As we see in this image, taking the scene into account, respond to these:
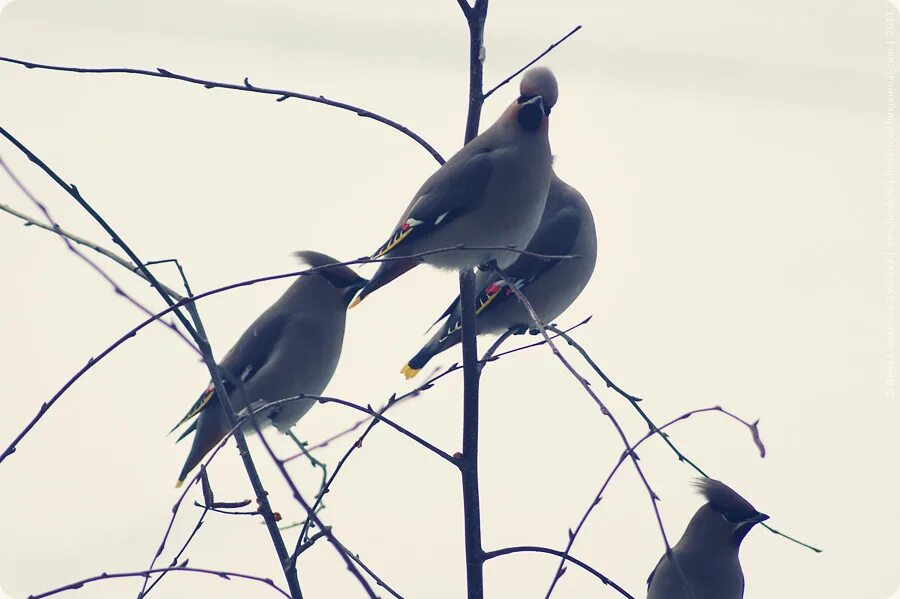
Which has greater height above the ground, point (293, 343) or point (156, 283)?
point (293, 343)

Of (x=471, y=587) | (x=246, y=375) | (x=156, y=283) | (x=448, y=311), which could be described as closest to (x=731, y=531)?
(x=448, y=311)

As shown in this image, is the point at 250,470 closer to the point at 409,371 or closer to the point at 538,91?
the point at 538,91

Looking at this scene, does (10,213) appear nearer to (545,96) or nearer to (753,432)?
(753,432)

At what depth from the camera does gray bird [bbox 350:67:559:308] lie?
3100 mm

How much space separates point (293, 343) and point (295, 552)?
2.29 m

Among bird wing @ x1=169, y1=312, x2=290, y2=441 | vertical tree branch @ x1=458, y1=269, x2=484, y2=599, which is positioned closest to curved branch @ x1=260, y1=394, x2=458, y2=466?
vertical tree branch @ x1=458, y1=269, x2=484, y2=599

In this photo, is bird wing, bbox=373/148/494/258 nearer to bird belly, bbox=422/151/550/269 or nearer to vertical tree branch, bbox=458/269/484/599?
bird belly, bbox=422/151/550/269

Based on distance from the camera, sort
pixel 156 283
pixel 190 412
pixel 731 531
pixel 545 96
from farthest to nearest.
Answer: pixel 190 412 → pixel 731 531 → pixel 545 96 → pixel 156 283

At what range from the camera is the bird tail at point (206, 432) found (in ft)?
13.0

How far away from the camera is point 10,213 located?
5.64 feet

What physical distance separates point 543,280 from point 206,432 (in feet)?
4.02

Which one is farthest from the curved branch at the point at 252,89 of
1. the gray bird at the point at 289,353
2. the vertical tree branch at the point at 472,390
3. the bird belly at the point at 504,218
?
the gray bird at the point at 289,353

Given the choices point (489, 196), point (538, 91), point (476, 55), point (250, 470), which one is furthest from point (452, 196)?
point (250, 470)

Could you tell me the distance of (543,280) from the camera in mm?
3959
